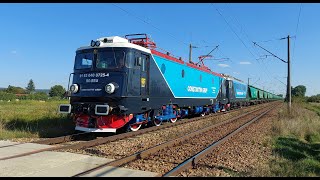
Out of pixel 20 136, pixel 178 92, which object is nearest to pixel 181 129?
pixel 178 92

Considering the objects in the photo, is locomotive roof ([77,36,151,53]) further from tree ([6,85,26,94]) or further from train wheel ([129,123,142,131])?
tree ([6,85,26,94])

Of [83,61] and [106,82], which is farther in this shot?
[83,61]

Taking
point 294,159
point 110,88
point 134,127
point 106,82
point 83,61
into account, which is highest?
point 83,61

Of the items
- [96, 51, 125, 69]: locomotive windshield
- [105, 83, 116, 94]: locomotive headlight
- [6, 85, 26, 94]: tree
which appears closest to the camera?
[105, 83, 116, 94]: locomotive headlight

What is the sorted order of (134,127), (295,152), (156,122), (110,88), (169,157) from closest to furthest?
(169,157) < (295,152) < (110,88) < (134,127) < (156,122)

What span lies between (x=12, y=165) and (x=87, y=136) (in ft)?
16.5

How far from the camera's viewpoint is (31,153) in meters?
8.05

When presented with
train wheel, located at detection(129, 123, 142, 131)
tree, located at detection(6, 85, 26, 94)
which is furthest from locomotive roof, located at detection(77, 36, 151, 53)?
tree, located at detection(6, 85, 26, 94)

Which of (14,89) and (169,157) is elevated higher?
(14,89)

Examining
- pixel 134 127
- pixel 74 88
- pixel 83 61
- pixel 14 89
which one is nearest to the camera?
pixel 74 88

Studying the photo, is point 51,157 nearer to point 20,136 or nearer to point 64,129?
point 20,136

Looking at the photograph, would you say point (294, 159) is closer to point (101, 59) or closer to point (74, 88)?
point (101, 59)

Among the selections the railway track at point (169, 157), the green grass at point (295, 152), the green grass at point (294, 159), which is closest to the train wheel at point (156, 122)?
the railway track at point (169, 157)

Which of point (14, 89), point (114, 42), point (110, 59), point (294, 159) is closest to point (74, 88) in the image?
point (110, 59)
